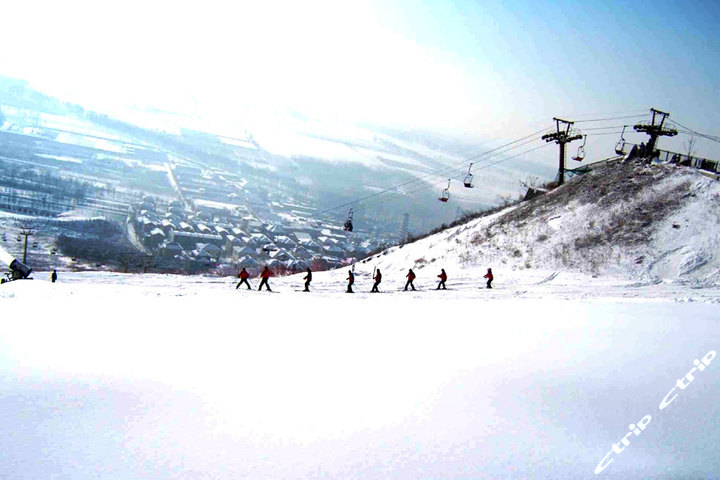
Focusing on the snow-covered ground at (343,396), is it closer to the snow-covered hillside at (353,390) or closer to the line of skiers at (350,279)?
the snow-covered hillside at (353,390)

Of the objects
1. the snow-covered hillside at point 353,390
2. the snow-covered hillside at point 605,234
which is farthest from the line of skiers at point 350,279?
the snow-covered hillside at point 353,390

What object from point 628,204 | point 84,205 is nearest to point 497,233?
point 628,204

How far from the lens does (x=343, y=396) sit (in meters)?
7.22

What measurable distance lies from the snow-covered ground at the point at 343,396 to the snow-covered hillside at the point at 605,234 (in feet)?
48.9

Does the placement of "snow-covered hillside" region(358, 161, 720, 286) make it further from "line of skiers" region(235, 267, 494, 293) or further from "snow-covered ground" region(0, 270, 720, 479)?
"snow-covered ground" region(0, 270, 720, 479)

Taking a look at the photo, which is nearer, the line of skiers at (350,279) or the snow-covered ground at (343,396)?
the snow-covered ground at (343,396)

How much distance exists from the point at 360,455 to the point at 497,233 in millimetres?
30461

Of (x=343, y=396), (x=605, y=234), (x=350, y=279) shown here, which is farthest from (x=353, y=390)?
(x=605, y=234)

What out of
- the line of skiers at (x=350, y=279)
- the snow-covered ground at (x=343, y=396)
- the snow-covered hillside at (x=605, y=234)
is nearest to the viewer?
the snow-covered ground at (x=343, y=396)

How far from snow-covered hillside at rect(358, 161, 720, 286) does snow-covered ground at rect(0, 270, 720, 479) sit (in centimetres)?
1489

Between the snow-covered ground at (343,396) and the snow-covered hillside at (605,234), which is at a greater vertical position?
the snow-covered hillside at (605,234)

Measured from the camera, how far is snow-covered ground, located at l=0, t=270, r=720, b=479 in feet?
18.2

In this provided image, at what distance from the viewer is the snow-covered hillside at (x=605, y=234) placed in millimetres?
26078

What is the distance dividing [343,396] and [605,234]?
91.7 feet
